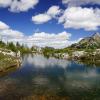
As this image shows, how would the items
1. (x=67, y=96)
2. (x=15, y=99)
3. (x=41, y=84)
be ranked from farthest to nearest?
(x=41, y=84) → (x=67, y=96) → (x=15, y=99)

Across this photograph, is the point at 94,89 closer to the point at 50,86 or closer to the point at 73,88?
the point at 73,88

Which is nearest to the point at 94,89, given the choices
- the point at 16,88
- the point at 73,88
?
the point at 73,88

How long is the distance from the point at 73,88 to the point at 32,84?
51.4 feet

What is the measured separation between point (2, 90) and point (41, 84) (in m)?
15.7

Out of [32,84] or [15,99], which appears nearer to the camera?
[15,99]

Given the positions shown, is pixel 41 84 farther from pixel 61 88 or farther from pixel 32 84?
pixel 61 88

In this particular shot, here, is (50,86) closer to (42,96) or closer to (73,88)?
(73,88)

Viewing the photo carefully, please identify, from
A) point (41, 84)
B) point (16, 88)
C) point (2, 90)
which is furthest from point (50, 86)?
point (2, 90)

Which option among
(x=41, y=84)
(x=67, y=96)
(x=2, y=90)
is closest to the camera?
(x=67, y=96)

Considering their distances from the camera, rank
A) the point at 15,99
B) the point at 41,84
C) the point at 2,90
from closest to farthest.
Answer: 1. the point at 15,99
2. the point at 2,90
3. the point at 41,84

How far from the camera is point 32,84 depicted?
7812 centimetres

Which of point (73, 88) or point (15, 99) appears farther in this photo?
point (73, 88)

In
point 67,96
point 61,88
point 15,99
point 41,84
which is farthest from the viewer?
point 41,84

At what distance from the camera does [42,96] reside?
61094 millimetres
